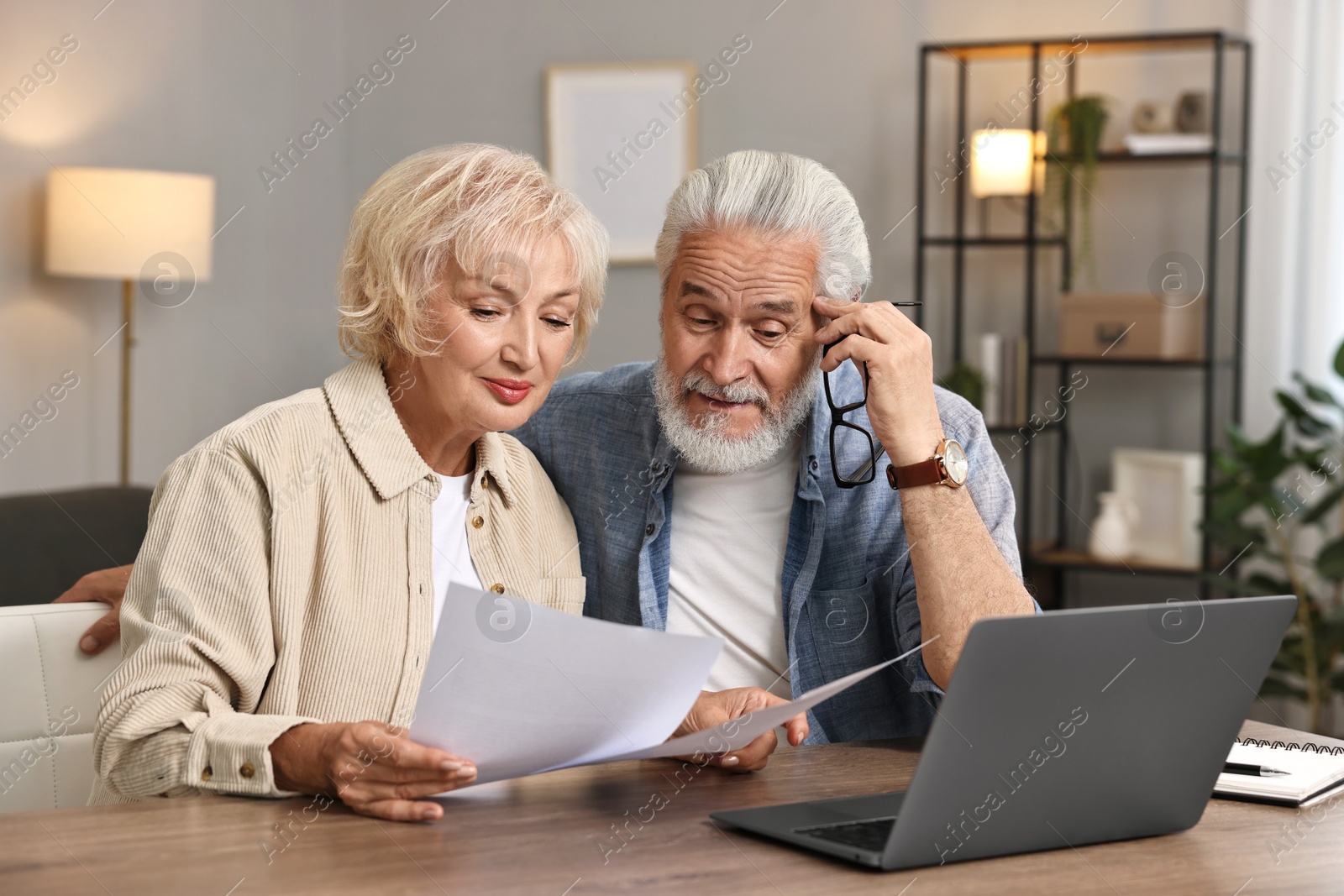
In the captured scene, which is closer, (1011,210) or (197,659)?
(197,659)

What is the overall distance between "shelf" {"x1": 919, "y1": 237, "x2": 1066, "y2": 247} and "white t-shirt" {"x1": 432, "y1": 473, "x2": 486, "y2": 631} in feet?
9.47

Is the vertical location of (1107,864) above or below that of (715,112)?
below

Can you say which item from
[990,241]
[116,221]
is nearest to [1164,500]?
[990,241]

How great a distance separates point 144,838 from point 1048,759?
704mm

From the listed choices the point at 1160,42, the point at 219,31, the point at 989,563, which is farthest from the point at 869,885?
the point at 219,31

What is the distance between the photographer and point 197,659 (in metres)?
1.23

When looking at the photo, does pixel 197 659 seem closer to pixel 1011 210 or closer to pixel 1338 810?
pixel 1338 810

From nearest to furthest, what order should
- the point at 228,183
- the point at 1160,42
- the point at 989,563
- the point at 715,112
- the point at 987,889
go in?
the point at 987,889 → the point at 989,563 → the point at 1160,42 → the point at 228,183 → the point at 715,112

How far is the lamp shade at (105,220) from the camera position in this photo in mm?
3381

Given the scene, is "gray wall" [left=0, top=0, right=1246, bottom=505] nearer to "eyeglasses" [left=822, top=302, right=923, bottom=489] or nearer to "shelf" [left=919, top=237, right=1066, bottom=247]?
"shelf" [left=919, top=237, right=1066, bottom=247]

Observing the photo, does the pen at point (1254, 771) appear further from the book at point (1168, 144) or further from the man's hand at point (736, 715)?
the book at point (1168, 144)

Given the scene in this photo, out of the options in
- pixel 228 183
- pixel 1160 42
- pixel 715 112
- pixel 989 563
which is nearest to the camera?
pixel 989 563

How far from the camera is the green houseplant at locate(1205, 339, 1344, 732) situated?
347 centimetres

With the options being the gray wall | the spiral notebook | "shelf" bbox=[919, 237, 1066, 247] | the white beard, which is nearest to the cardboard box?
"shelf" bbox=[919, 237, 1066, 247]
